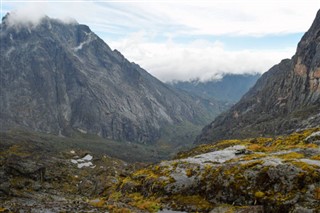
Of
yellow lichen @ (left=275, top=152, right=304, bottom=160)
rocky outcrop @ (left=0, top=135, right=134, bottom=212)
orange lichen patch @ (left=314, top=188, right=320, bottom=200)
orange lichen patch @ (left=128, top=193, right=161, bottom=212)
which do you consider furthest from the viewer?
rocky outcrop @ (left=0, top=135, right=134, bottom=212)

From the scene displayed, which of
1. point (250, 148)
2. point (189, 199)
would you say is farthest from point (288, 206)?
point (250, 148)

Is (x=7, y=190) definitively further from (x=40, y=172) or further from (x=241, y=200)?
(x=241, y=200)

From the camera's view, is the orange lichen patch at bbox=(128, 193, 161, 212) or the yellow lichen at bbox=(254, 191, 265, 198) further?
the orange lichen patch at bbox=(128, 193, 161, 212)

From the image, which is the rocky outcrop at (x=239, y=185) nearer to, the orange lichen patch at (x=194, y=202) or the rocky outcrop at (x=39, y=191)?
the orange lichen patch at (x=194, y=202)

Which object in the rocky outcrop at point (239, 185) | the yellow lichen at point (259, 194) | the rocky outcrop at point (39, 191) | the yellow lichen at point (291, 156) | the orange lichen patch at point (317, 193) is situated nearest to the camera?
the orange lichen patch at point (317, 193)

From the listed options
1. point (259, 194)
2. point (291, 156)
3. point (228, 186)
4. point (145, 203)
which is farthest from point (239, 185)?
point (145, 203)

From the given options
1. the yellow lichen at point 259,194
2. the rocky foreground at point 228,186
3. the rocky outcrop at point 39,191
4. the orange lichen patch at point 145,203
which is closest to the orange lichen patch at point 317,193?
the rocky foreground at point 228,186

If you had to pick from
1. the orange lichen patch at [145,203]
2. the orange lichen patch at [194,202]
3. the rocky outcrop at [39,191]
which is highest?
the orange lichen patch at [194,202]

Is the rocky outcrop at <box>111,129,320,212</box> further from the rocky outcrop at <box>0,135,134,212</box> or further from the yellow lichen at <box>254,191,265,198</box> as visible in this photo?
the rocky outcrop at <box>0,135,134,212</box>

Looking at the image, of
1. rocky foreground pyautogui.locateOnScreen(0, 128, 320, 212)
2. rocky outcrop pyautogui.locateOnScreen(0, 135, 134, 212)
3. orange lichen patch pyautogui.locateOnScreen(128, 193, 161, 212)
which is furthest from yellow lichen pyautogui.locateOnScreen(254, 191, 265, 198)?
rocky outcrop pyautogui.locateOnScreen(0, 135, 134, 212)

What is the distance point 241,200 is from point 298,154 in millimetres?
9114

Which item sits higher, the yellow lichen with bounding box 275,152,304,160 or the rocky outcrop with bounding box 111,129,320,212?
the yellow lichen with bounding box 275,152,304,160

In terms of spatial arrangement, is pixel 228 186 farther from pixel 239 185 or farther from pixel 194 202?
pixel 194 202

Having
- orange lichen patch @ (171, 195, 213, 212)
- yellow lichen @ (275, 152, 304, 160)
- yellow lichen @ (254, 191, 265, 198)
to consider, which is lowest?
orange lichen patch @ (171, 195, 213, 212)
